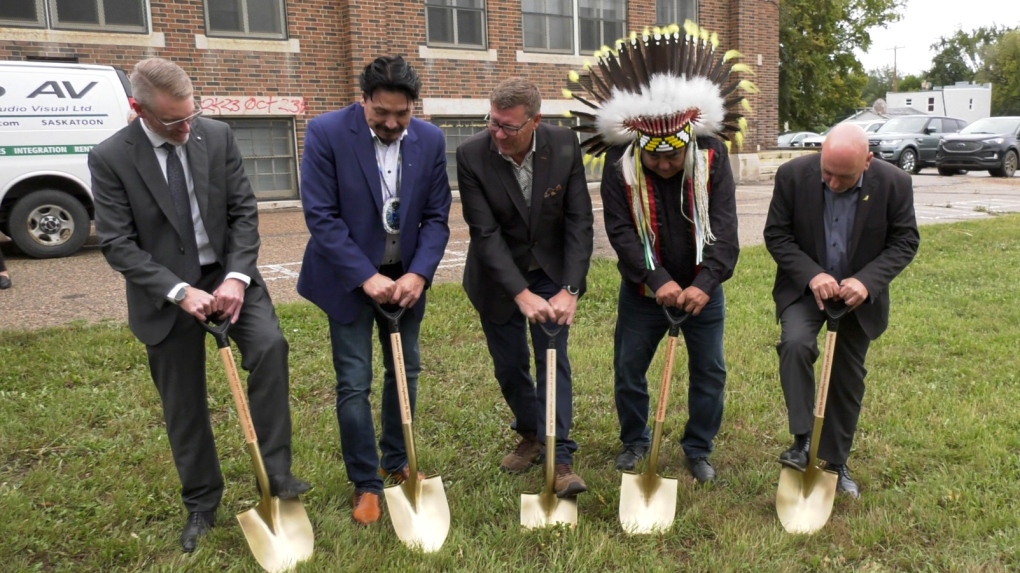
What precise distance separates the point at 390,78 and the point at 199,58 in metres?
10.7

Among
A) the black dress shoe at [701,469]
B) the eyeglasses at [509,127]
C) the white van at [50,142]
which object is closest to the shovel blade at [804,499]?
the black dress shoe at [701,469]

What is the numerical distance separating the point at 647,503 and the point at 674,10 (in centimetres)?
1632

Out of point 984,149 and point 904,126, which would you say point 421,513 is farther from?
point 904,126

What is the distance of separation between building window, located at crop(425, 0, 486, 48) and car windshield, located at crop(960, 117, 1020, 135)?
543 inches

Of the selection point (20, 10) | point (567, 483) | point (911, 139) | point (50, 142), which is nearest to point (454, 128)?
point (20, 10)

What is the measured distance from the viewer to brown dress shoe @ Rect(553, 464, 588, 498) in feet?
12.1

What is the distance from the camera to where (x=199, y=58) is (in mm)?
12875

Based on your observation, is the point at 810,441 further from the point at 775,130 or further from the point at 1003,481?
the point at 775,130

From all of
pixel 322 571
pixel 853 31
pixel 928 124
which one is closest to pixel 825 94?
pixel 853 31

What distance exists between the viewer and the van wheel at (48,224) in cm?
941

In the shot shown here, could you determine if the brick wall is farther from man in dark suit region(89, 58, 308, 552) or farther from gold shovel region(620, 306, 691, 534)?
gold shovel region(620, 306, 691, 534)

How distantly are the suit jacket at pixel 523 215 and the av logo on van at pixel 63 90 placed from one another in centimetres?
749

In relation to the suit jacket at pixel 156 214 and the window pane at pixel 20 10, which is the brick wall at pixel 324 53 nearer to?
the window pane at pixel 20 10

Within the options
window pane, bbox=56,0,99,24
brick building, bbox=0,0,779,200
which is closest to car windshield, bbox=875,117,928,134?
brick building, bbox=0,0,779,200
